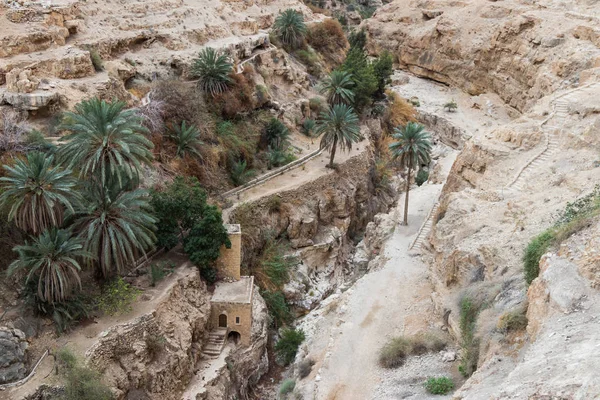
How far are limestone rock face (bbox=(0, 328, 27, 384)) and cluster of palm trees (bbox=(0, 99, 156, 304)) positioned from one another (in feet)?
6.03

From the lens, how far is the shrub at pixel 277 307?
107ft

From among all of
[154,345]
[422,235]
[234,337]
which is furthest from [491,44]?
[154,345]

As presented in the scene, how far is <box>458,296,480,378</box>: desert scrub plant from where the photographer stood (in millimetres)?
18391

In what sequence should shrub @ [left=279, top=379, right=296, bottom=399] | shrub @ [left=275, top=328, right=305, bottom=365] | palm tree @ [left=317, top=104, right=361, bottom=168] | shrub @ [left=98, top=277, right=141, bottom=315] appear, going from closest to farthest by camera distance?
1. shrub @ [left=98, top=277, right=141, bottom=315]
2. shrub @ [left=279, top=379, right=296, bottom=399]
3. shrub @ [left=275, top=328, right=305, bottom=365]
4. palm tree @ [left=317, top=104, right=361, bottom=168]

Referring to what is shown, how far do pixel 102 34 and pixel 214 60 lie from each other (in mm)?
8339

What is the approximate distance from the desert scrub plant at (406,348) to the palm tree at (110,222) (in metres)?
11.8

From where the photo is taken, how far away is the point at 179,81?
1510 inches

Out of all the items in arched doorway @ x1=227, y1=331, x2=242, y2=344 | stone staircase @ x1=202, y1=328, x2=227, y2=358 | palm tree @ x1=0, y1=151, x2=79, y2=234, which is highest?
palm tree @ x1=0, y1=151, x2=79, y2=234

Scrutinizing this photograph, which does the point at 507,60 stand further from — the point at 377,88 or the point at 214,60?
the point at 214,60

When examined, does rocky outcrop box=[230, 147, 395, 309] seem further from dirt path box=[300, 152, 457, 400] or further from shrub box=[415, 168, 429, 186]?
shrub box=[415, 168, 429, 186]

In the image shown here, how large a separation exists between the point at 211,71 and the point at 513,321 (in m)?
29.4

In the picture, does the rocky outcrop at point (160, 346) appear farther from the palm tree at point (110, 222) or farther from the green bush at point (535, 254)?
the green bush at point (535, 254)

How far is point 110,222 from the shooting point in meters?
23.4

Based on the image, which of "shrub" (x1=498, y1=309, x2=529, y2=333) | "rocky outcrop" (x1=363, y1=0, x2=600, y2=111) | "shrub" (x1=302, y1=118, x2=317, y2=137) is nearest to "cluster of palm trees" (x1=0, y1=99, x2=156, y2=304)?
"shrub" (x1=498, y1=309, x2=529, y2=333)
